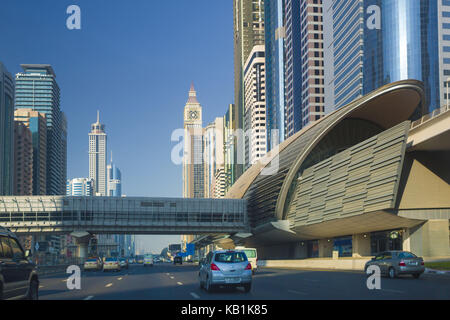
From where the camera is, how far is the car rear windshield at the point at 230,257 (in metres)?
21.1

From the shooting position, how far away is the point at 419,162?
52.1m

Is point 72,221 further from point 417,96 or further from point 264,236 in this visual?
point 417,96

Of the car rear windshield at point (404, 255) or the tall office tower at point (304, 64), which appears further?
the tall office tower at point (304, 64)

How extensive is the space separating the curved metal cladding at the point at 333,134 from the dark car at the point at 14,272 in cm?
5632

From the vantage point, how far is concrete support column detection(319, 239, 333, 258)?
7675 centimetres

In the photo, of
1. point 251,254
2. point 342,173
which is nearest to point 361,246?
point 342,173

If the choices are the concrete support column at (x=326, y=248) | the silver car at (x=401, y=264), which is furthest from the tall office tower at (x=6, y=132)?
the silver car at (x=401, y=264)

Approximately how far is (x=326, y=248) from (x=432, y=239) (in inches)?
1102

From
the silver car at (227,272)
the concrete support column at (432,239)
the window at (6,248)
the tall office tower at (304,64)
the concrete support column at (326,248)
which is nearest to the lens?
the window at (6,248)

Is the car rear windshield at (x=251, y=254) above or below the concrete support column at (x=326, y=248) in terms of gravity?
above

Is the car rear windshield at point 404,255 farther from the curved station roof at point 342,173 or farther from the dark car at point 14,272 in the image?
the curved station roof at point 342,173

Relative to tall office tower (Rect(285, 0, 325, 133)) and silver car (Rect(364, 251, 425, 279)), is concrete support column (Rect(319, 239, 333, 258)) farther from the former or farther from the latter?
tall office tower (Rect(285, 0, 325, 133))

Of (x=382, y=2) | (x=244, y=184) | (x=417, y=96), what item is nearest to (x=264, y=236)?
(x=244, y=184)
